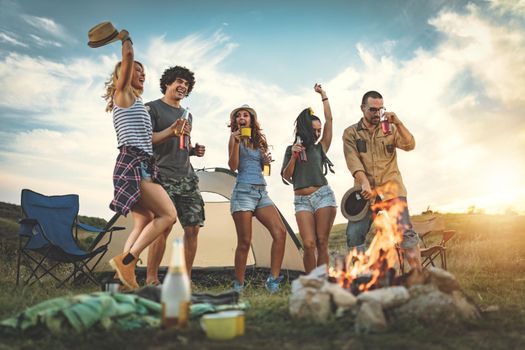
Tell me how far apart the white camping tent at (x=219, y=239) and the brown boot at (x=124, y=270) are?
324 cm

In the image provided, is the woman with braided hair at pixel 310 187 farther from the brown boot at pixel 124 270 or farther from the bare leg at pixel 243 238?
the brown boot at pixel 124 270

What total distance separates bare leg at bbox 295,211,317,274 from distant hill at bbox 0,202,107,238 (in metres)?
7.48

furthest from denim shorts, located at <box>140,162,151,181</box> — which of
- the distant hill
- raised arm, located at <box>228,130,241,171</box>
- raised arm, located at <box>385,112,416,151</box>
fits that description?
the distant hill

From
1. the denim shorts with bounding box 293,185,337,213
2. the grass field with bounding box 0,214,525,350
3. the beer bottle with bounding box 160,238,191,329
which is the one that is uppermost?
the denim shorts with bounding box 293,185,337,213

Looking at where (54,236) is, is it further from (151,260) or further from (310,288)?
(310,288)

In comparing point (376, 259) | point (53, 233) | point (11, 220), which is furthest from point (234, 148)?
point (11, 220)

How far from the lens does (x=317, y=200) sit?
493 cm

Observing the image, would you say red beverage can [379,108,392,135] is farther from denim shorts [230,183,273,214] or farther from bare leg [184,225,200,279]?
bare leg [184,225,200,279]

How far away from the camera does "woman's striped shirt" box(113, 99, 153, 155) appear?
4035 millimetres

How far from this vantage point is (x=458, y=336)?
2805 mm

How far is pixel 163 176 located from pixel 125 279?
1198mm

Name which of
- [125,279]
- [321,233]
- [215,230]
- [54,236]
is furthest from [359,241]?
[54,236]

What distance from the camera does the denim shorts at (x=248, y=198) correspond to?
483 cm

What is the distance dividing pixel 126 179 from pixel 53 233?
9.27 feet
